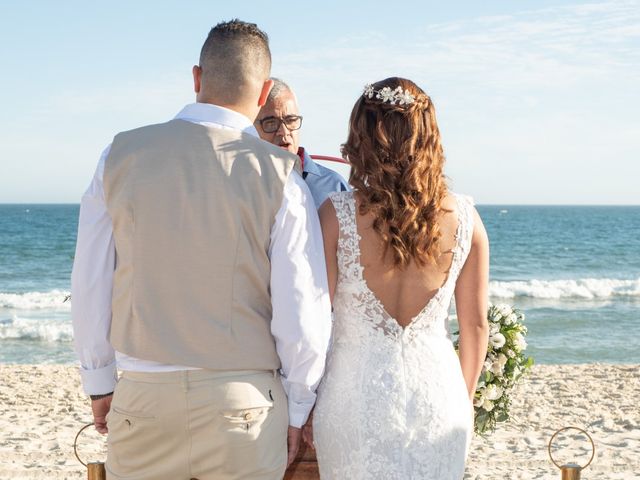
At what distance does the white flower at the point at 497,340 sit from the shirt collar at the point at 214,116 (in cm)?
165

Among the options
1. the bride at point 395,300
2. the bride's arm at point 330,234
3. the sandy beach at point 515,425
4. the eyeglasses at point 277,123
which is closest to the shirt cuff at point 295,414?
the bride at point 395,300

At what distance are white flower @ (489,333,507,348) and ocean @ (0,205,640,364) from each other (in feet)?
30.2

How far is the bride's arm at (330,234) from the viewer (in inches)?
103

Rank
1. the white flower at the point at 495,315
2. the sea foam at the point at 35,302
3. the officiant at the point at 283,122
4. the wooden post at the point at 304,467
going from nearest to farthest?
1. the wooden post at the point at 304,467
2. the white flower at the point at 495,315
3. the officiant at the point at 283,122
4. the sea foam at the point at 35,302

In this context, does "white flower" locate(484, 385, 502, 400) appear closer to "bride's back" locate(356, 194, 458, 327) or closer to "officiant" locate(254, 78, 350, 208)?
"bride's back" locate(356, 194, 458, 327)

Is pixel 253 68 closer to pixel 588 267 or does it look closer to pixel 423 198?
pixel 423 198

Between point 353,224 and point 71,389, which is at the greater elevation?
point 353,224

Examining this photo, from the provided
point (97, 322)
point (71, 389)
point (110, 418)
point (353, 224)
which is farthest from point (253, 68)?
point (71, 389)

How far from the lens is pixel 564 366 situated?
10.9m

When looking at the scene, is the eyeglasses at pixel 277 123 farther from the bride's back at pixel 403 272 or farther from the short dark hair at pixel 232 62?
the short dark hair at pixel 232 62

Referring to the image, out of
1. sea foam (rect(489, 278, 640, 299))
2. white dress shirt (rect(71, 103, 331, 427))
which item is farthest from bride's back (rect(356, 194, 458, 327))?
sea foam (rect(489, 278, 640, 299))

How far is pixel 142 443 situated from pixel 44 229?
48.8 meters

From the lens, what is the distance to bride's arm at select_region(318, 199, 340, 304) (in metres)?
2.60

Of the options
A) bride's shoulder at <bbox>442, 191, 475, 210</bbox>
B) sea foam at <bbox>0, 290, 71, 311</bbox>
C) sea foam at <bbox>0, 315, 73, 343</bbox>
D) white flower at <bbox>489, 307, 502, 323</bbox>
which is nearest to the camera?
bride's shoulder at <bbox>442, 191, 475, 210</bbox>
